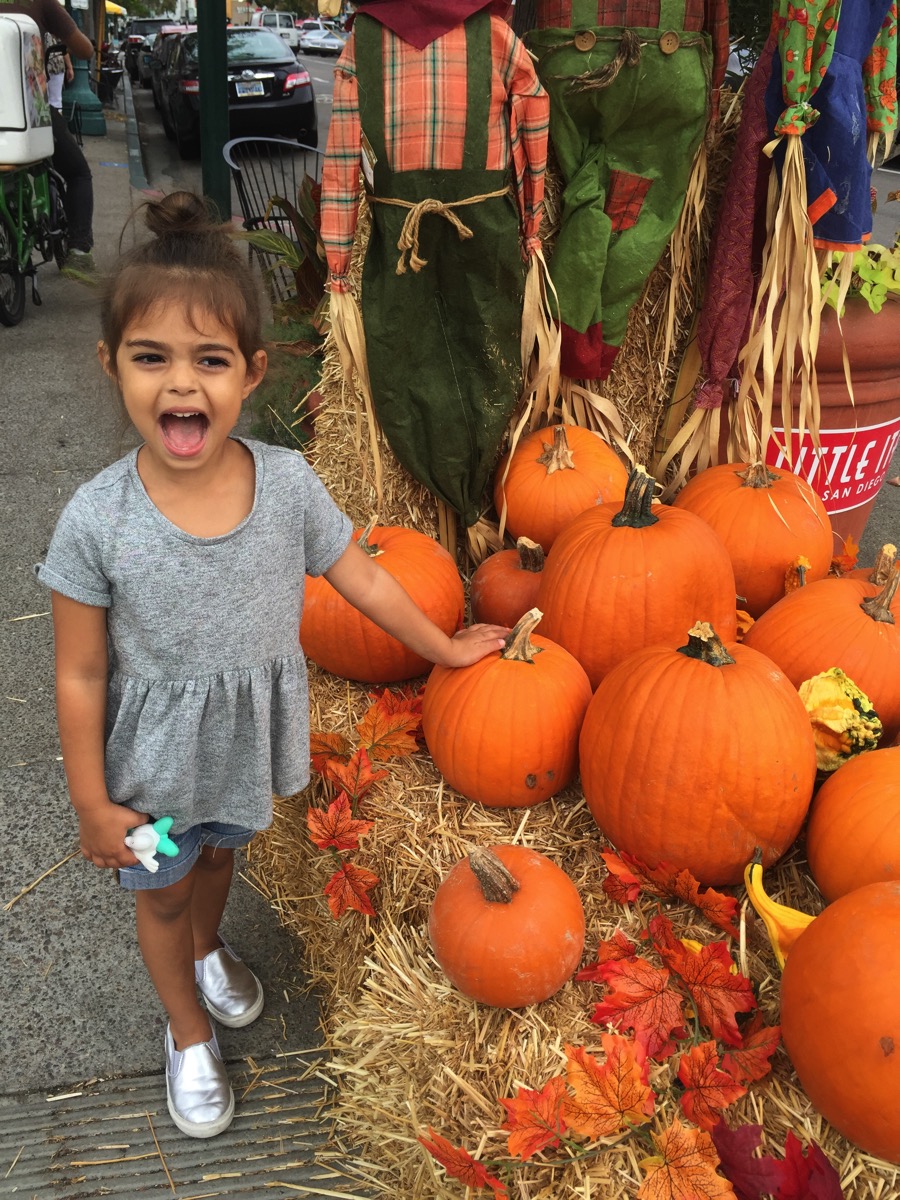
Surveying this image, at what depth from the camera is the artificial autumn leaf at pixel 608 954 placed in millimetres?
1679

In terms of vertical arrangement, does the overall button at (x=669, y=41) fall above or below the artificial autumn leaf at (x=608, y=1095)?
above

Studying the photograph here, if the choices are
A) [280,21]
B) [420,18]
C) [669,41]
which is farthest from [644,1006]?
[280,21]

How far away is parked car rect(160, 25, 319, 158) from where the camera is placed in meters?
13.7

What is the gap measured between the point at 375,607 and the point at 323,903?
2.69ft

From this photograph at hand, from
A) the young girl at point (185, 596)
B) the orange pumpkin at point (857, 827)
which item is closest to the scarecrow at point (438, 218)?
the young girl at point (185, 596)

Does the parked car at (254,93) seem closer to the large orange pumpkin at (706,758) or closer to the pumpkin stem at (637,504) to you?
the pumpkin stem at (637,504)

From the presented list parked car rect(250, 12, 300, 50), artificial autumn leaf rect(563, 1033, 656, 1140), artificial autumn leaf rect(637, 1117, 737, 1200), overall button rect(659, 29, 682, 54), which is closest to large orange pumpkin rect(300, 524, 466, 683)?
artificial autumn leaf rect(563, 1033, 656, 1140)

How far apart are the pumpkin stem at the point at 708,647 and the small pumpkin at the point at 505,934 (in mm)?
530

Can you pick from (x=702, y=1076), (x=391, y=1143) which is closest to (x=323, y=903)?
(x=391, y=1143)

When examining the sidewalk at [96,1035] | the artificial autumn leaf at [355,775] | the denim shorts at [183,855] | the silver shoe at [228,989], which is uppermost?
the denim shorts at [183,855]

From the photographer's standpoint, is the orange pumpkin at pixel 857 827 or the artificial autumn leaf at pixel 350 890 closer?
the orange pumpkin at pixel 857 827

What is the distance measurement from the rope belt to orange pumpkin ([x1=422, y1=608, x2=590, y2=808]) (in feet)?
3.64

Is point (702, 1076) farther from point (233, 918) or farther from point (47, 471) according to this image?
point (47, 471)

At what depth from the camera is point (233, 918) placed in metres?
2.44
